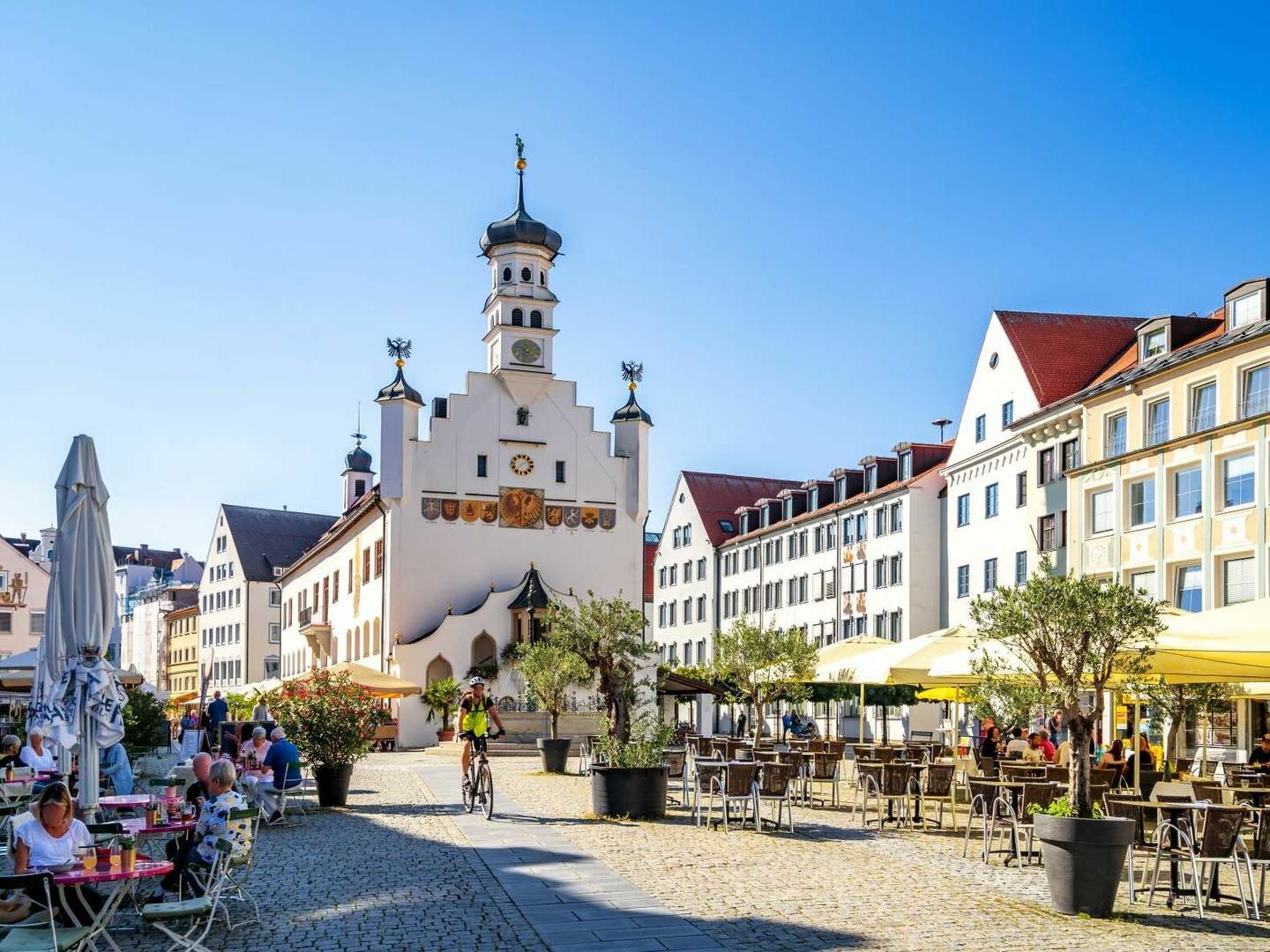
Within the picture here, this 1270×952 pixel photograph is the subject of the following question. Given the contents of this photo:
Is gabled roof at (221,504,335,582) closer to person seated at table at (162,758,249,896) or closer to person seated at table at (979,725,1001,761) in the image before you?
person seated at table at (979,725,1001,761)

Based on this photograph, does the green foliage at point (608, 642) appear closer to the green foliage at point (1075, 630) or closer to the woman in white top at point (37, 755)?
the woman in white top at point (37, 755)

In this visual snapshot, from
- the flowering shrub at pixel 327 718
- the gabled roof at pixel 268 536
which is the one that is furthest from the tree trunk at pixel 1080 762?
the gabled roof at pixel 268 536

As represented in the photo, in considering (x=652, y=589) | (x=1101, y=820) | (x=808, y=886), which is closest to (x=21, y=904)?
(x=808, y=886)

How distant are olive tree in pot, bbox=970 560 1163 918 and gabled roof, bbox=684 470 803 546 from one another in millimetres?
63378

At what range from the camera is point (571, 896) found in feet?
40.9

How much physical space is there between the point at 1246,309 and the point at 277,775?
2742 cm

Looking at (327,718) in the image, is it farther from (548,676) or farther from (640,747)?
(548,676)

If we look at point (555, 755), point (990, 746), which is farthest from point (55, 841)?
point (555, 755)

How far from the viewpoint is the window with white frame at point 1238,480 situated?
112 feet

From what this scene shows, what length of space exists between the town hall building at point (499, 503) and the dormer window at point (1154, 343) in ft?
74.4

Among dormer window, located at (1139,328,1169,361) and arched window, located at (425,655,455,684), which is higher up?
dormer window, located at (1139,328,1169,361)

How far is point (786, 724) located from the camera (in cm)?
5803

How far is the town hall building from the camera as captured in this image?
174ft

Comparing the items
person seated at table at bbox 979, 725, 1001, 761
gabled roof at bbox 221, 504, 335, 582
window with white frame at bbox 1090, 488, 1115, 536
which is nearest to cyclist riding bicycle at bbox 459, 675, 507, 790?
person seated at table at bbox 979, 725, 1001, 761
